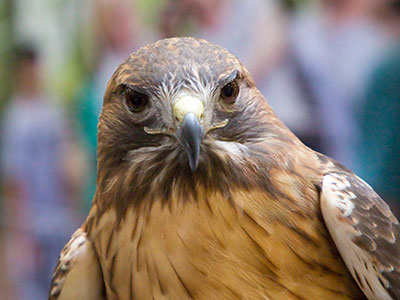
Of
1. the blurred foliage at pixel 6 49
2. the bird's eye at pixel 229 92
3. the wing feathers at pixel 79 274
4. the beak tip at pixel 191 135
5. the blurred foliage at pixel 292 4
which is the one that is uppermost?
the blurred foliage at pixel 292 4

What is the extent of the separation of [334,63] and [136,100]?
3.90ft

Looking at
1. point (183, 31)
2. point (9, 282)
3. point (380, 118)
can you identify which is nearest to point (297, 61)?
point (380, 118)

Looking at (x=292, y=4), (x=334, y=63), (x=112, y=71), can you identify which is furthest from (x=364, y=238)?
(x=112, y=71)

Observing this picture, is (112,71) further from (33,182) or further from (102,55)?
(33,182)

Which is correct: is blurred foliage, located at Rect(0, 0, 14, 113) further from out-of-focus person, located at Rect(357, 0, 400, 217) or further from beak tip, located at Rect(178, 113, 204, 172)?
beak tip, located at Rect(178, 113, 204, 172)

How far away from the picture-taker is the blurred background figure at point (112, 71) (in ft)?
6.38

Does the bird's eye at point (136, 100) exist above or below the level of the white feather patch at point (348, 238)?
above

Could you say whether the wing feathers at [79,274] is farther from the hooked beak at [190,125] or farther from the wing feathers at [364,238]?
the wing feathers at [364,238]

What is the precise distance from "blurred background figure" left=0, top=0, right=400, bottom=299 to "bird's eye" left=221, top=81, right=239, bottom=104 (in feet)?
3.01

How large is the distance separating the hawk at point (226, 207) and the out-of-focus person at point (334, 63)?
88 cm

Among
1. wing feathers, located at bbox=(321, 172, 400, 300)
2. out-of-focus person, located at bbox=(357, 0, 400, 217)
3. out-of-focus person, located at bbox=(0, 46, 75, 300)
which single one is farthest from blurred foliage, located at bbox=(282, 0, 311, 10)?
out-of-focus person, located at bbox=(0, 46, 75, 300)

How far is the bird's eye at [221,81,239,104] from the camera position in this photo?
1149 millimetres

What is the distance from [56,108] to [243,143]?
87.4 inches

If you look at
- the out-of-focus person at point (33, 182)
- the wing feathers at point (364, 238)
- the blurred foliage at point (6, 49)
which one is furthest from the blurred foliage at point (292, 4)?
the blurred foliage at point (6, 49)
